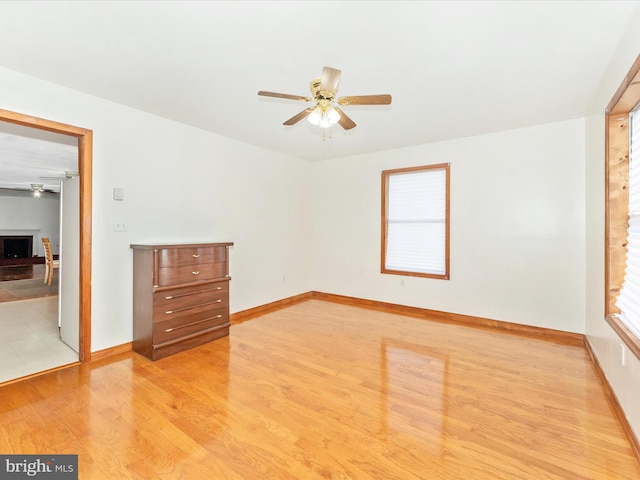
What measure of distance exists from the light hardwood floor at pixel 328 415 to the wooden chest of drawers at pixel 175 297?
182mm

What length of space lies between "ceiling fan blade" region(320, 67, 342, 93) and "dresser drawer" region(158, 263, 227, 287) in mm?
2295

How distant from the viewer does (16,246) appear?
10.0 m

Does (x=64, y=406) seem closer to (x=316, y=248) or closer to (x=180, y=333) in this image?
(x=180, y=333)

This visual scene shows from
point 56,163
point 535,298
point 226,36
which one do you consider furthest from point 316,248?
point 56,163

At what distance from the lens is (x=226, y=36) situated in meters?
2.01

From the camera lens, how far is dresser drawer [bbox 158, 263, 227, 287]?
3037 mm

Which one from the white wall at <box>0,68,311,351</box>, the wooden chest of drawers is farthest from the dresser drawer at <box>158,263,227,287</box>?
the white wall at <box>0,68,311,351</box>

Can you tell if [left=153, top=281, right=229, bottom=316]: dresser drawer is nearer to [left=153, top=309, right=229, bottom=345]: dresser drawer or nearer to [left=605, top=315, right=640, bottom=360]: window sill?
[left=153, top=309, right=229, bottom=345]: dresser drawer

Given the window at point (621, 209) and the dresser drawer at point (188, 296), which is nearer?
the window at point (621, 209)

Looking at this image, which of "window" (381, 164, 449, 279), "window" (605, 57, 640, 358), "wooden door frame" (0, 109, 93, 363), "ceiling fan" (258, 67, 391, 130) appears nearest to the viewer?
"ceiling fan" (258, 67, 391, 130)

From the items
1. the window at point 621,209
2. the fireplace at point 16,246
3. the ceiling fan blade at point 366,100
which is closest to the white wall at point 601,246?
the window at point 621,209

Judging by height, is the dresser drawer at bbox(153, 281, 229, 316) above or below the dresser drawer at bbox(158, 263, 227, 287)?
below

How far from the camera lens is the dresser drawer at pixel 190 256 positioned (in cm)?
303

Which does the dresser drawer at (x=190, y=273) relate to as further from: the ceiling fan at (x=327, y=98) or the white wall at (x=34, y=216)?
the white wall at (x=34, y=216)
